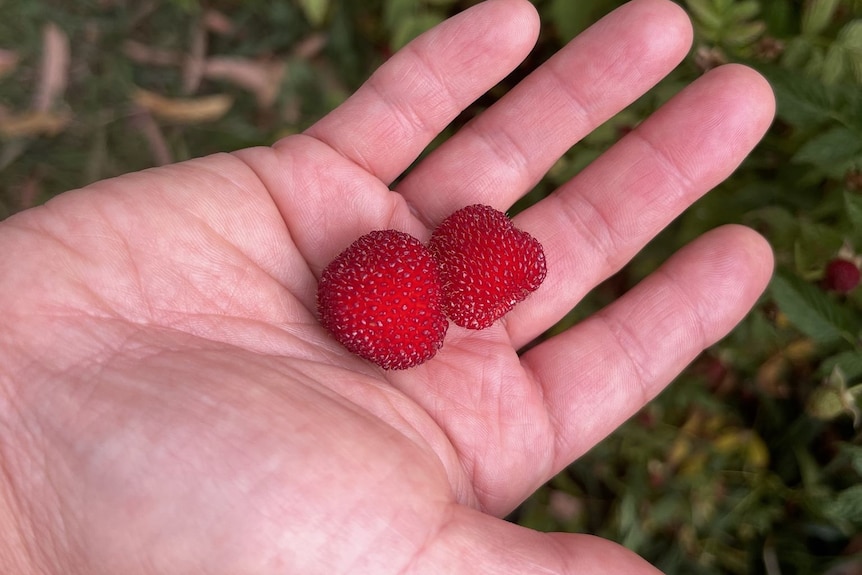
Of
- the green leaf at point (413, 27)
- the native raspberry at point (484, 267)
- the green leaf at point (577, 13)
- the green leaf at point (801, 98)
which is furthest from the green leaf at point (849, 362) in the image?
the green leaf at point (413, 27)

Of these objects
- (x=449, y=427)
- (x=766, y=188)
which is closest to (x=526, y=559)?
(x=449, y=427)

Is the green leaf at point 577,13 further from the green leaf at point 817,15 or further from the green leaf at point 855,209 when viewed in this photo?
the green leaf at point 855,209

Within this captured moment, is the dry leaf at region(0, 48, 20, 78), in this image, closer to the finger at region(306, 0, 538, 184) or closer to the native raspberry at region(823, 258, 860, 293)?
the finger at region(306, 0, 538, 184)

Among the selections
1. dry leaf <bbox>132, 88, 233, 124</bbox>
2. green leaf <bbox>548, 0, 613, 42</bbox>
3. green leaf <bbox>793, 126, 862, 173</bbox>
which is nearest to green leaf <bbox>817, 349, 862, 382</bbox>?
green leaf <bbox>793, 126, 862, 173</bbox>

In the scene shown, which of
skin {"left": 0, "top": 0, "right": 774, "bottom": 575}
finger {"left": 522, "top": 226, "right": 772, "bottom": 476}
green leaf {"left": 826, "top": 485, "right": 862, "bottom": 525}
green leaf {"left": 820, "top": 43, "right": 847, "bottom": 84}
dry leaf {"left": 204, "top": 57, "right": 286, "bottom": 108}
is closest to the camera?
skin {"left": 0, "top": 0, "right": 774, "bottom": 575}

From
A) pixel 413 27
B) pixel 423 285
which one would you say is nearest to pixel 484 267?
pixel 423 285

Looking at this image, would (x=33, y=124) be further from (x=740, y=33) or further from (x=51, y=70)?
(x=740, y=33)
